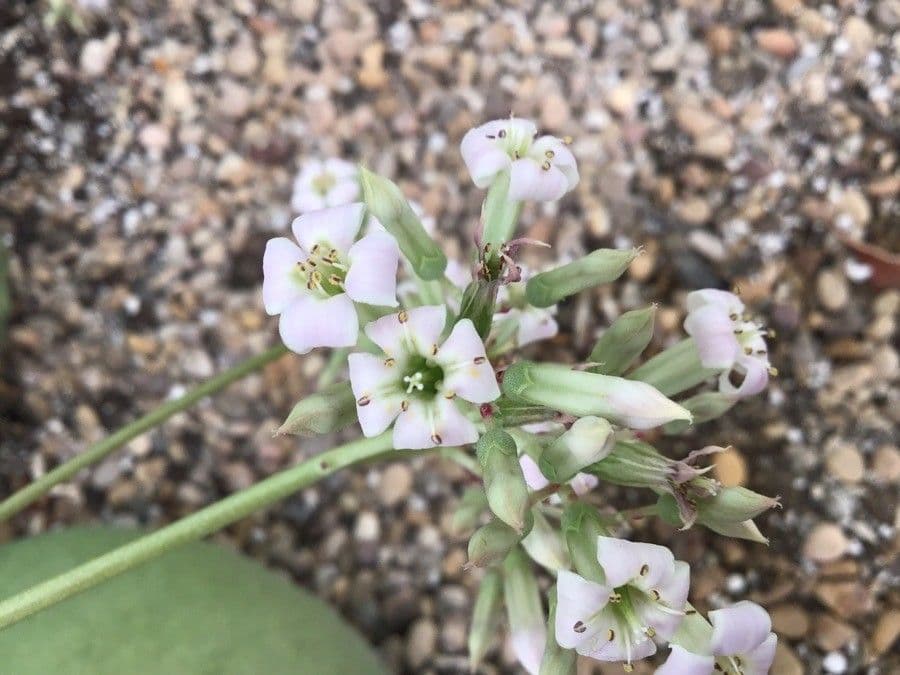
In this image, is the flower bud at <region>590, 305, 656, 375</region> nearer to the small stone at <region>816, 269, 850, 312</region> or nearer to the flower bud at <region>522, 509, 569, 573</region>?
the flower bud at <region>522, 509, 569, 573</region>

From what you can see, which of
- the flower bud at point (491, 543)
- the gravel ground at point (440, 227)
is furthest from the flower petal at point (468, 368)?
the gravel ground at point (440, 227)

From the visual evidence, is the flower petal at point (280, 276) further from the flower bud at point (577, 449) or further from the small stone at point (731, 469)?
the small stone at point (731, 469)

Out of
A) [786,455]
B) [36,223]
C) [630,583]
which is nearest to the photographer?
[630,583]

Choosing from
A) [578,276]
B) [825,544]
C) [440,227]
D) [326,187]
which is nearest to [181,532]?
[578,276]

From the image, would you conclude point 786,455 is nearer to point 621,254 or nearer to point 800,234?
point 800,234

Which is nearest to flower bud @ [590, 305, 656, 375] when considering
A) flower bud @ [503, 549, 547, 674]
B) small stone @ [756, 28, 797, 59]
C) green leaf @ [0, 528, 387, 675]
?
flower bud @ [503, 549, 547, 674]

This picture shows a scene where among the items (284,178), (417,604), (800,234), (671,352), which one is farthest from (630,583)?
(284,178)
